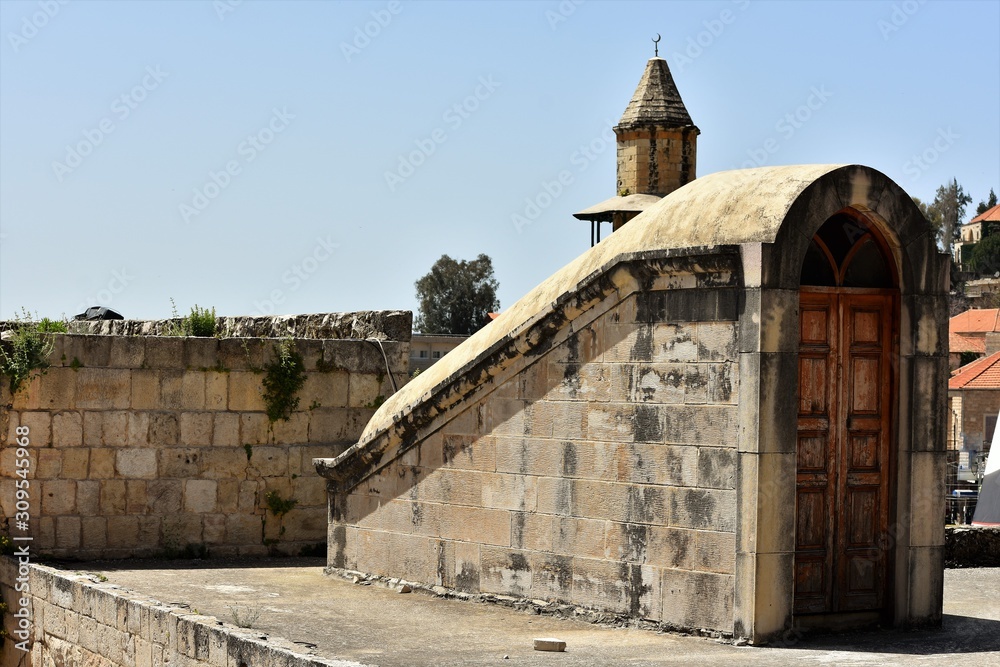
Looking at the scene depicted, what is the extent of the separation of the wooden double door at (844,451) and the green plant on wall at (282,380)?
20.4 ft

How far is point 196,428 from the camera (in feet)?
43.1

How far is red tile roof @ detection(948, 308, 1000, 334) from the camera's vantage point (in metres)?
79.6

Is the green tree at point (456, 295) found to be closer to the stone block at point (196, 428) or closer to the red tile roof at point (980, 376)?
the red tile roof at point (980, 376)

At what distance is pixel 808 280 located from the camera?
29.8 feet

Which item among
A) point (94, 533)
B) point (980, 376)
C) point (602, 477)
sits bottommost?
point (94, 533)

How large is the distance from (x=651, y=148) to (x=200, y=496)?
32012 mm

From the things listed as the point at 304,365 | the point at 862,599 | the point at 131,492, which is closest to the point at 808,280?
the point at 862,599

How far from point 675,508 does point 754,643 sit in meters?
1.08

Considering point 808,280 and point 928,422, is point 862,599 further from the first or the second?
point 808,280

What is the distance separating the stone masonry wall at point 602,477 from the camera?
8797 millimetres

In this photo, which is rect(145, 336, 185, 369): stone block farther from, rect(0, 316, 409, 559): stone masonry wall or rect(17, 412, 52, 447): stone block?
rect(17, 412, 52, 447): stone block

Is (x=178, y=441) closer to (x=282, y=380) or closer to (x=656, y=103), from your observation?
(x=282, y=380)

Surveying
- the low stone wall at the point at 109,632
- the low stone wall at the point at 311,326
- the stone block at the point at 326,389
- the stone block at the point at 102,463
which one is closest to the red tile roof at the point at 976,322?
the low stone wall at the point at 311,326

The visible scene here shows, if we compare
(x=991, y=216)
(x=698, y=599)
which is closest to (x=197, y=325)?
(x=698, y=599)
